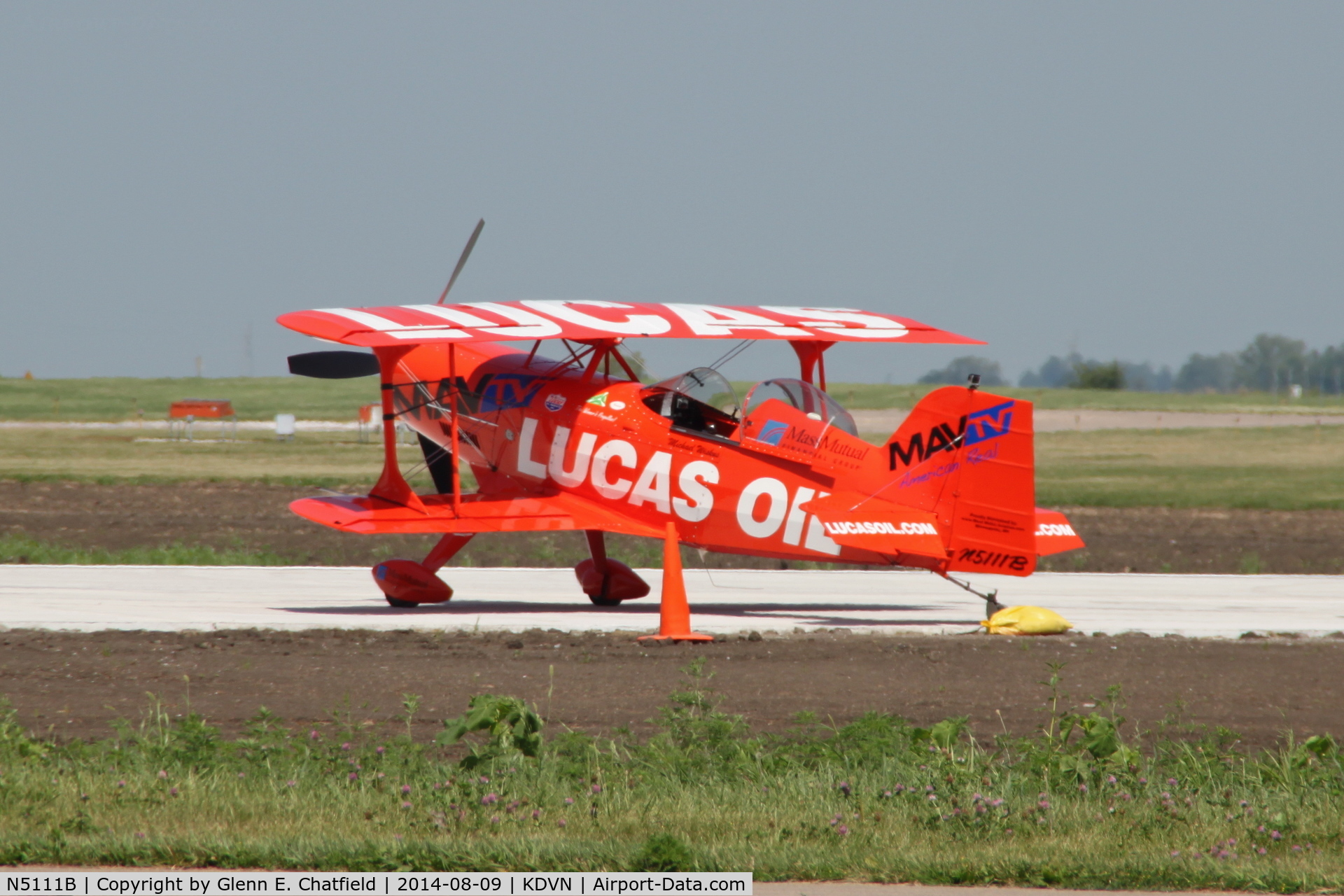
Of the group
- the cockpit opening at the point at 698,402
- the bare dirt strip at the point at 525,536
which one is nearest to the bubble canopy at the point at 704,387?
the cockpit opening at the point at 698,402

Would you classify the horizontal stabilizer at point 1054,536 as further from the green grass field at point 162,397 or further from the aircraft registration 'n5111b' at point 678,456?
the green grass field at point 162,397

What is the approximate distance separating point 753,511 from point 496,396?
3402 millimetres

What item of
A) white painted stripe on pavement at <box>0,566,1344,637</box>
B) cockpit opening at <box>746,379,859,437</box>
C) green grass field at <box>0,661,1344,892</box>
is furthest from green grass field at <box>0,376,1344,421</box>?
green grass field at <box>0,661,1344,892</box>

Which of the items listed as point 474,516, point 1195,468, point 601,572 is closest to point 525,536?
point 601,572

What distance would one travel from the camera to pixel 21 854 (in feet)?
18.4

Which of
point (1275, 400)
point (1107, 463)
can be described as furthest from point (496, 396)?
point (1275, 400)

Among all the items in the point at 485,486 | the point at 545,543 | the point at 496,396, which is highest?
the point at 496,396

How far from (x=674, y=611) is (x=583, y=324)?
303 cm

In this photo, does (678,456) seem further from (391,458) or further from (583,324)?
(391,458)

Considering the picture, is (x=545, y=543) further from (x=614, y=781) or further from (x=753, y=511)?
(x=614, y=781)

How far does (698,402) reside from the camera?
1339 centimetres

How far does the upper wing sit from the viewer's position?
12.4 m

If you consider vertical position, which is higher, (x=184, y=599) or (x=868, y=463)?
(x=868, y=463)

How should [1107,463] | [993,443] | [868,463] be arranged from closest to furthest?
[993,443]
[868,463]
[1107,463]
